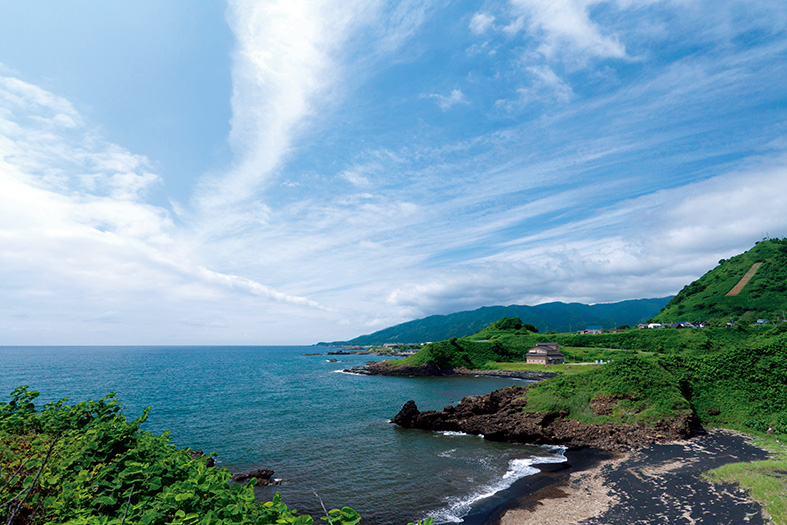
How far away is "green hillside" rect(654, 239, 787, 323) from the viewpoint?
148125mm

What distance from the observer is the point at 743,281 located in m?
175

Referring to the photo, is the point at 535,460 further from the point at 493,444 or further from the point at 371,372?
the point at 371,372

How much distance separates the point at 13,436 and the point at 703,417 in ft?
175

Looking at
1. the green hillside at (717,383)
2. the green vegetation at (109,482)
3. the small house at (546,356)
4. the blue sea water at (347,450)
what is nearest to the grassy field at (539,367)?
the small house at (546,356)

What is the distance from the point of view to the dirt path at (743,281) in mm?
168250

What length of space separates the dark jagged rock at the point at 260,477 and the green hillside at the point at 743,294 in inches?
6957

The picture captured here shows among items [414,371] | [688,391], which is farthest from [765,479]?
[414,371]

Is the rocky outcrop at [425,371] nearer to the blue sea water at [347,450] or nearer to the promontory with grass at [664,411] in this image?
the blue sea water at [347,450]

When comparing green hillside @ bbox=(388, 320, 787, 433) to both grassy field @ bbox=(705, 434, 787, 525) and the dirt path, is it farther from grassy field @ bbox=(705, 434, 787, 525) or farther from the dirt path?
the dirt path

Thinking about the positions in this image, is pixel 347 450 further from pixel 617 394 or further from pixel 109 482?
pixel 109 482

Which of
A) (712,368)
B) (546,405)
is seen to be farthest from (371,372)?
(712,368)

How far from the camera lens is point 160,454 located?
26.4ft

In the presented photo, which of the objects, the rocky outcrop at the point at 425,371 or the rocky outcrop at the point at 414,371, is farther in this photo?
the rocky outcrop at the point at 414,371

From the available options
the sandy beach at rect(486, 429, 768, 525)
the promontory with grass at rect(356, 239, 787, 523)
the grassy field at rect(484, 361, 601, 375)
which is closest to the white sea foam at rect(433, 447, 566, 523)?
the sandy beach at rect(486, 429, 768, 525)
